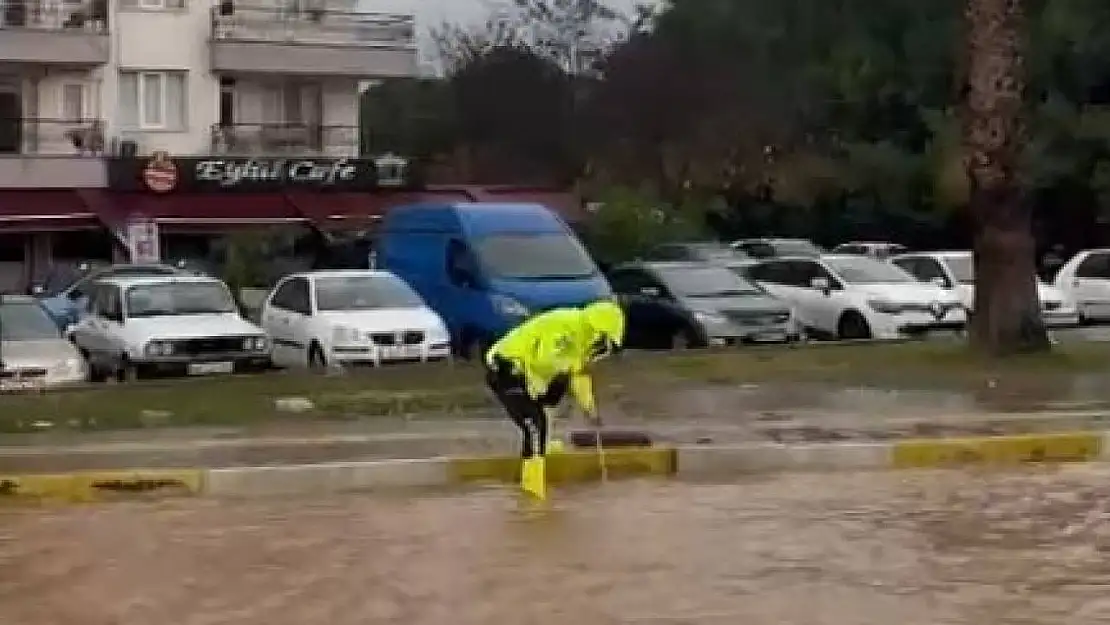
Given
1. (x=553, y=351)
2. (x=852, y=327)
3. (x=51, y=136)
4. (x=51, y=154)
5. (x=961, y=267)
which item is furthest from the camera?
(x=51, y=136)

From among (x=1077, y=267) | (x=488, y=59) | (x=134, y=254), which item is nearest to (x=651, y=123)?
(x=488, y=59)

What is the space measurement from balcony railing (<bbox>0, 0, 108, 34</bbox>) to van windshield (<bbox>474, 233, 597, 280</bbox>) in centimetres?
2401

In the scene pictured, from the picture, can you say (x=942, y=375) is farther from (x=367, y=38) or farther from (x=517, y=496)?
(x=367, y=38)

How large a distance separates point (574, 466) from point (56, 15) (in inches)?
1448

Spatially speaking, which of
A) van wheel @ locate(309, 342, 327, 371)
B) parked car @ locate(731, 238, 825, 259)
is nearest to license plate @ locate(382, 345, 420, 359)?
van wheel @ locate(309, 342, 327, 371)

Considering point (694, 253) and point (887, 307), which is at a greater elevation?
point (694, 253)

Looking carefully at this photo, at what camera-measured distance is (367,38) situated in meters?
54.6

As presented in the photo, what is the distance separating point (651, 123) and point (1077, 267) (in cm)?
3050

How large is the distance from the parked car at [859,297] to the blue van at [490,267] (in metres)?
5.11

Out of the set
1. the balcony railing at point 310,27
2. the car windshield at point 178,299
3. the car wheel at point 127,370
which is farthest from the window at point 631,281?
the balcony railing at point 310,27

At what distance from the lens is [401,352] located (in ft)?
85.9

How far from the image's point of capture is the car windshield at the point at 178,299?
26672mm

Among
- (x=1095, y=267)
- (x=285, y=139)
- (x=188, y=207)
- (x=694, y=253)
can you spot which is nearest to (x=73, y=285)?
(x=694, y=253)

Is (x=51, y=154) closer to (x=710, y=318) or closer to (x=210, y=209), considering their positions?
(x=210, y=209)
